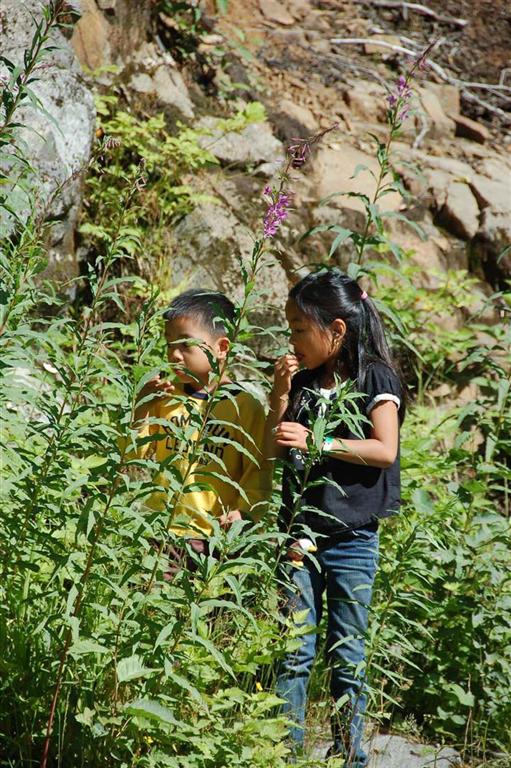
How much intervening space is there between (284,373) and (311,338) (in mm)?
169

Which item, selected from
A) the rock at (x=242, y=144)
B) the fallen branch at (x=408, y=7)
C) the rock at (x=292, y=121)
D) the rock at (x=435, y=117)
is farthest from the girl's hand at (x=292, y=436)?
the fallen branch at (x=408, y=7)

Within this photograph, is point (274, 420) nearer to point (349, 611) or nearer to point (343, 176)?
point (349, 611)

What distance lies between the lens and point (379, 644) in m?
3.40

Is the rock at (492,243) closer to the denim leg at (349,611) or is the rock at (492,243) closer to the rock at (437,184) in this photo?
the rock at (437,184)

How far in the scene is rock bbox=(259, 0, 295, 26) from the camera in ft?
32.1

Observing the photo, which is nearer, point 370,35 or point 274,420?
point 274,420

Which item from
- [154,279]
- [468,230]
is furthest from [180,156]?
[468,230]

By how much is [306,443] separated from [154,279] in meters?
3.74

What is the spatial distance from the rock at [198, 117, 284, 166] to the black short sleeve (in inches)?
167

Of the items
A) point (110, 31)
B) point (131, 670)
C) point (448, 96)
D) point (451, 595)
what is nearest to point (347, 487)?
point (451, 595)

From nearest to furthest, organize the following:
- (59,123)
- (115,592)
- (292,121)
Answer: (115,592) < (59,123) < (292,121)

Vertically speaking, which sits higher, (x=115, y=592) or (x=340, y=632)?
(x=115, y=592)

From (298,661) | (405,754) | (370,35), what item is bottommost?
(405,754)

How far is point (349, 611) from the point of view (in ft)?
11.2
